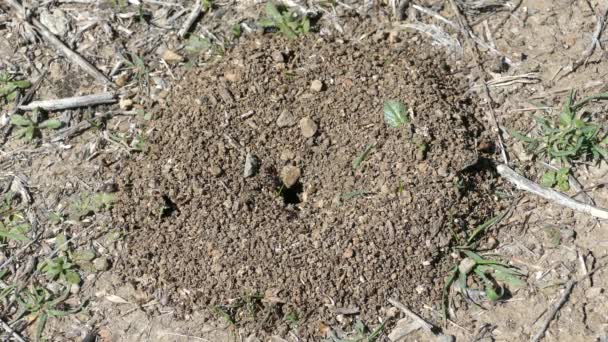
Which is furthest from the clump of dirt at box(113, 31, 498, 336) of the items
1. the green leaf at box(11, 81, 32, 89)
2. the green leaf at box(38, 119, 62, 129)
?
the green leaf at box(11, 81, 32, 89)

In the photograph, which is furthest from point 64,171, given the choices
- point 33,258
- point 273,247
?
point 273,247

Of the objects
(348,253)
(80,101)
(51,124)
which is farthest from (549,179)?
(51,124)

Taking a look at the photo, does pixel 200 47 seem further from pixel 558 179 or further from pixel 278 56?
pixel 558 179

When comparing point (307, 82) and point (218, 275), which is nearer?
point (218, 275)

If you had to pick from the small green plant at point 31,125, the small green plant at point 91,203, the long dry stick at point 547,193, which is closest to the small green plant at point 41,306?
the small green plant at point 91,203

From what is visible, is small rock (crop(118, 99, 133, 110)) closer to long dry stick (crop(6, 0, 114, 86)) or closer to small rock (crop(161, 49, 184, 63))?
long dry stick (crop(6, 0, 114, 86))

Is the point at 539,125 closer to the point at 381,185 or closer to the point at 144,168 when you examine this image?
the point at 381,185
